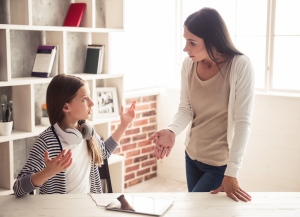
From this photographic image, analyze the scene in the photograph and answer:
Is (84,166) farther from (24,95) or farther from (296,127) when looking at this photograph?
(296,127)

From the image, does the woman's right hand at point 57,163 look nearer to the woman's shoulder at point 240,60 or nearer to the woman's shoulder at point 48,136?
the woman's shoulder at point 48,136

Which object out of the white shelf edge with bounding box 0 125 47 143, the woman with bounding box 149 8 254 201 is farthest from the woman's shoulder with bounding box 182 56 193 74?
the white shelf edge with bounding box 0 125 47 143

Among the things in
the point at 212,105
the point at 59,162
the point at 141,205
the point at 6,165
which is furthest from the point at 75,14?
the point at 141,205

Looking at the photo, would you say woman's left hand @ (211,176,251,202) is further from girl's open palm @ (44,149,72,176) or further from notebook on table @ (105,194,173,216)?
girl's open palm @ (44,149,72,176)

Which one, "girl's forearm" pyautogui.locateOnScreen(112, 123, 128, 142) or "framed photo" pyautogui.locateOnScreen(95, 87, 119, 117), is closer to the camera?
"girl's forearm" pyautogui.locateOnScreen(112, 123, 128, 142)

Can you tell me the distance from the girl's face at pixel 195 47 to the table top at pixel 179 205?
0.71m

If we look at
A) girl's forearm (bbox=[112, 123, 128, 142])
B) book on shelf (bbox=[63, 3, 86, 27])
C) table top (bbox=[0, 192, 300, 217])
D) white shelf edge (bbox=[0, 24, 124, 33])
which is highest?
book on shelf (bbox=[63, 3, 86, 27])

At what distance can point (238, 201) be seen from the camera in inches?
73.8

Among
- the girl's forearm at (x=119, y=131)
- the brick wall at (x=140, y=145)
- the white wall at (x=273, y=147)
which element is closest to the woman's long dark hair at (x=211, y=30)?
the girl's forearm at (x=119, y=131)

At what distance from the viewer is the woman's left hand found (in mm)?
1891

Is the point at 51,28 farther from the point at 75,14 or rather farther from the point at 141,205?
the point at 141,205

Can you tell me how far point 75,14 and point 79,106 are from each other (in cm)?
140

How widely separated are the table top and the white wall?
2.05m

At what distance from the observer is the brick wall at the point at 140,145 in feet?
14.8
